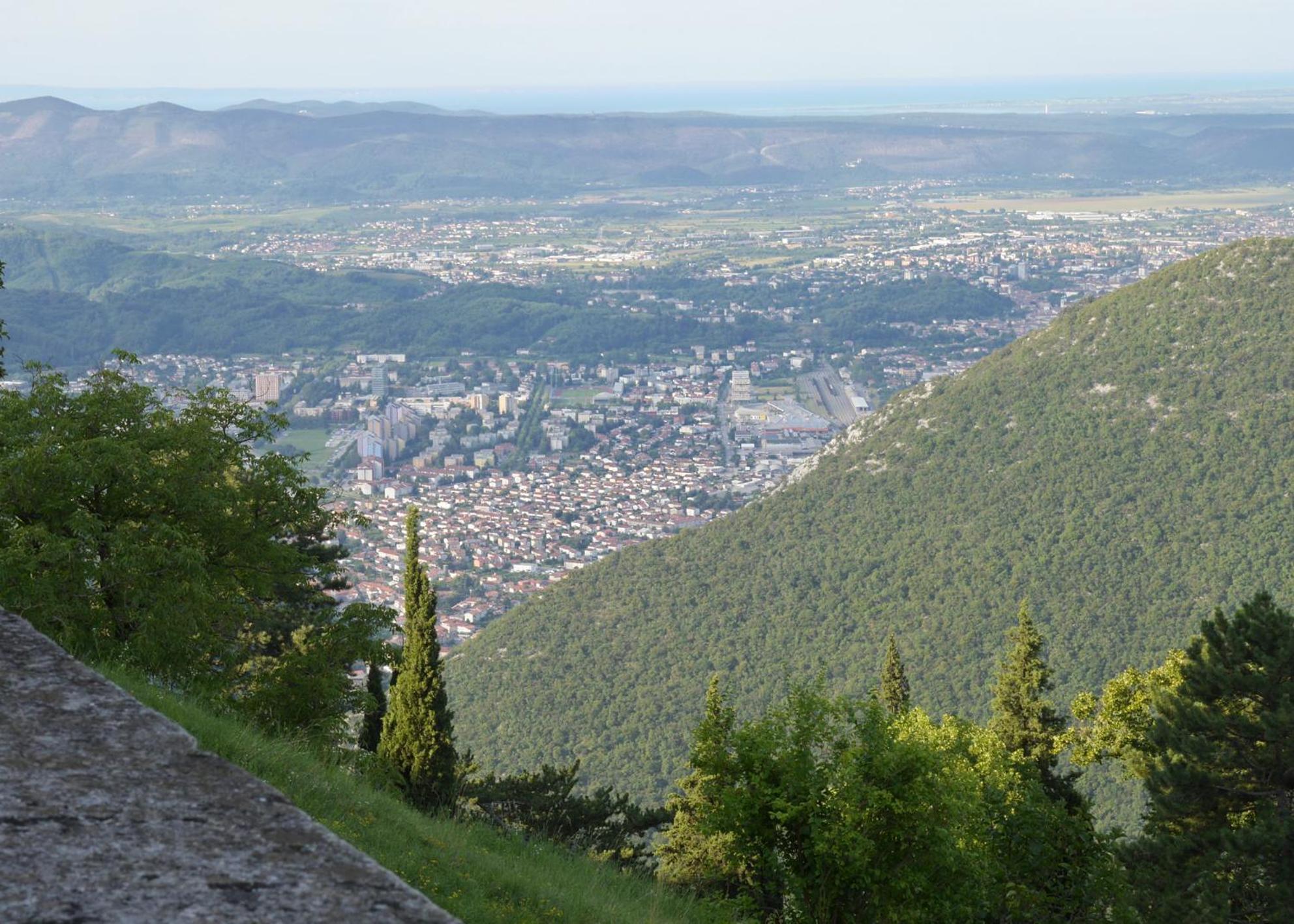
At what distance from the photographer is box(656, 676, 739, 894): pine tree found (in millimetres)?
13562

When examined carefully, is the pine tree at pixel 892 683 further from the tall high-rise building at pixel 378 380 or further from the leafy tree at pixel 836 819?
the tall high-rise building at pixel 378 380

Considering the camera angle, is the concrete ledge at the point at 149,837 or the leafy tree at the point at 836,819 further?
the leafy tree at the point at 836,819

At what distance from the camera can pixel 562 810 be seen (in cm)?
1912

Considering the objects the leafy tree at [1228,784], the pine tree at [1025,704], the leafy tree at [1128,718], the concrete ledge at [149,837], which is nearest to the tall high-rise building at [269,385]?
the pine tree at [1025,704]

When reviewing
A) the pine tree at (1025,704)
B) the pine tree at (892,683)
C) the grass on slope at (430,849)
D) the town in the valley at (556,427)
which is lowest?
the town in the valley at (556,427)

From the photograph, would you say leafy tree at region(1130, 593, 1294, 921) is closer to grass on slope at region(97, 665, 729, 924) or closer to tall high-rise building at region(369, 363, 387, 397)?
grass on slope at region(97, 665, 729, 924)

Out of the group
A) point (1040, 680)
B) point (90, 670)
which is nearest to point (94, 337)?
point (1040, 680)

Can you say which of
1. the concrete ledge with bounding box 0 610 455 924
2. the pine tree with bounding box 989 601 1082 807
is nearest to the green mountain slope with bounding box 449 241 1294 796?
the pine tree with bounding box 989 601 1082 807

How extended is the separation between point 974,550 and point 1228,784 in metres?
49.4

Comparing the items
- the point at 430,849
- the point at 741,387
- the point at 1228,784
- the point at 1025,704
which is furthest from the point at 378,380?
the point at 430,849

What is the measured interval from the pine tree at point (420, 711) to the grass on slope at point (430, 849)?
6034 millimetres

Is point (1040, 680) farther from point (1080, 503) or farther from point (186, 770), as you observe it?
point (1080, 503)

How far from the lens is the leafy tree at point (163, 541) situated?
1244cm

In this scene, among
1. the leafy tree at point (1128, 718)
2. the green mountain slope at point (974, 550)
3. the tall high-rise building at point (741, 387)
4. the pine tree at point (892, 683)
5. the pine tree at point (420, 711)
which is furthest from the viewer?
the tall high-rise building at point (741, 387)
